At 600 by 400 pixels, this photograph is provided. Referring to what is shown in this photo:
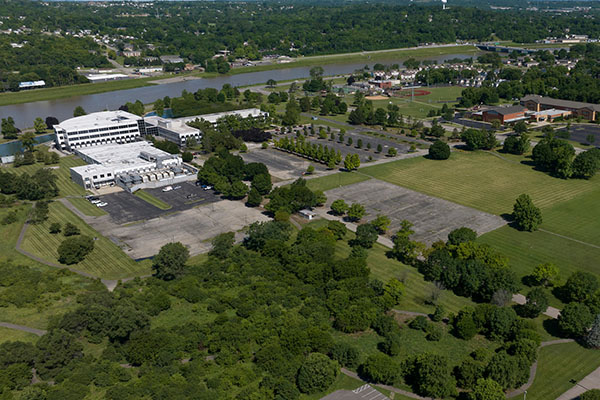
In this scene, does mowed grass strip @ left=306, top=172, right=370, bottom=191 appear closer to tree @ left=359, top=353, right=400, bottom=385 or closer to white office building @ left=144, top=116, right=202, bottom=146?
white office building @ left=144, top=116, right=202, bottom=146

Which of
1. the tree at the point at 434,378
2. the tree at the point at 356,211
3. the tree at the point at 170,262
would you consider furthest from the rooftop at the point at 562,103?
the tree at the point at 170,262

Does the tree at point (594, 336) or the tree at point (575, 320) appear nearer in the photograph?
the tree at point (594, 336)

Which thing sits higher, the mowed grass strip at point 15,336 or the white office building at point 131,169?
the white office building at point 131,169

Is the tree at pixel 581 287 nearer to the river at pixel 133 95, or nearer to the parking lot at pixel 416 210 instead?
the parking lot at pixel 416 210

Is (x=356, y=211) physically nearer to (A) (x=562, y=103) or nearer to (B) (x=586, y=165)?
(B) (x=586, y=165)

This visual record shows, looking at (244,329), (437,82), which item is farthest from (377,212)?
(437,82)

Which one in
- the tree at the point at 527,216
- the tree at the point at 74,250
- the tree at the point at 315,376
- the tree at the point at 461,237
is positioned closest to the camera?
the tree at the point at 315,376

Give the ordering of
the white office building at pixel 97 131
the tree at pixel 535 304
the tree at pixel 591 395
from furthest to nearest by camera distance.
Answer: the white office building at pixel 97 131 < the tree at pixel 535 304 < the tree at pixel 591 395

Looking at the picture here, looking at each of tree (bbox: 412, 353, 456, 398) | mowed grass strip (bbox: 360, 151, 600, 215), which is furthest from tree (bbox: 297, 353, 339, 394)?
mowed grass strip (bbox: 360, 151, 600, 215)
